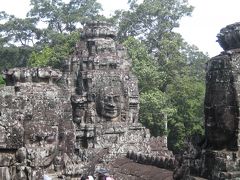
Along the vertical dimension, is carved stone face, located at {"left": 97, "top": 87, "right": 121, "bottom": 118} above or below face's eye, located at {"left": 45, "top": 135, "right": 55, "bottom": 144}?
above

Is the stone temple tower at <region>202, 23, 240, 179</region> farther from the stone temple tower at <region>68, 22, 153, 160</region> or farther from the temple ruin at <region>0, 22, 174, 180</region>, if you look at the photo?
the stone temple tower at <region>68, 22, 153, 160</region>

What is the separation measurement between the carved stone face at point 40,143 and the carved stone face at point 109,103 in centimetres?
700

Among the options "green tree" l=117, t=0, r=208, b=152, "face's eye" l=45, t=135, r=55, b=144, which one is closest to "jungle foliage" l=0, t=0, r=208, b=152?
"green tree" l=117, t=0, r=208, b=152

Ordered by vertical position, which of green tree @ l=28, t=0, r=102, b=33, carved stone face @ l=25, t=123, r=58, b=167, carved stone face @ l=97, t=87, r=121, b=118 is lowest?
carved stone face @ l=25, t=123, r=58, b=167

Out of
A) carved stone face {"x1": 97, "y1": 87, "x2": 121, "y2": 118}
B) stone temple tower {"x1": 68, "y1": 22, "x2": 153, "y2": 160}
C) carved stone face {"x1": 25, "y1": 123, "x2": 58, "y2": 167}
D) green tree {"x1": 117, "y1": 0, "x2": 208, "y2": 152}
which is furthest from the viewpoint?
green tree {"x1": 117, "y1": 0, "x2": 208, "y2": 152}

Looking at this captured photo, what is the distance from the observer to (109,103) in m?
13.8

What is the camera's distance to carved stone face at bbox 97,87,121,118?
13719 millimetres

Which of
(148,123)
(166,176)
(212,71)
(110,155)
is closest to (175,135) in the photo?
(148,123)

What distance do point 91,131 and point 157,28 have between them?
20.4 m

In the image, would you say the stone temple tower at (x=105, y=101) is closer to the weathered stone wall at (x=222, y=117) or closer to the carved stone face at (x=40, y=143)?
the carved stone face at (x=40, y=143)

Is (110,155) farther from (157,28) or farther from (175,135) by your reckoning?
(157,28)

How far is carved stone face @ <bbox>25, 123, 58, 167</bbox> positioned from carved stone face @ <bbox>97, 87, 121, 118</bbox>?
7003 mm

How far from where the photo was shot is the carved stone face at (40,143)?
6445 millimetres

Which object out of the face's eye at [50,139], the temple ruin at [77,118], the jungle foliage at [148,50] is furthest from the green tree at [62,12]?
the face's eye at [50,139]
